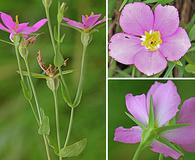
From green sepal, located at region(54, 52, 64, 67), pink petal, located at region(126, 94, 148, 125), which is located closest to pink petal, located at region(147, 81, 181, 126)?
pink petal, located at region(126, 94, 148, 125)

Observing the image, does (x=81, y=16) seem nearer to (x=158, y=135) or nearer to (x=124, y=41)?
(x=124, y=41)

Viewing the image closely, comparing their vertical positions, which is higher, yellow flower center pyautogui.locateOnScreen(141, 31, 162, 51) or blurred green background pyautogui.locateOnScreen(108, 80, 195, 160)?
yellow flower center pyautogui.locateOnScreen(141, 31, 162, 51)

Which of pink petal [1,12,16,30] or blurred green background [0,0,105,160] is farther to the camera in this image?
blurred green background [0,0,105,160]

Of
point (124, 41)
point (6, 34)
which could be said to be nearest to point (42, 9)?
point (6, 34)

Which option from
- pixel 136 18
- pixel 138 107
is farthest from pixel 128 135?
pixel 136 18

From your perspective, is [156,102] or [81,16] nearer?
[156,102]

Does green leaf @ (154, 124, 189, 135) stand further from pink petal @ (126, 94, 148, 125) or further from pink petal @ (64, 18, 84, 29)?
pink petal @ (64, 18, 84, 29)

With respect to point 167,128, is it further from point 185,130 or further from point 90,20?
point 90,20
